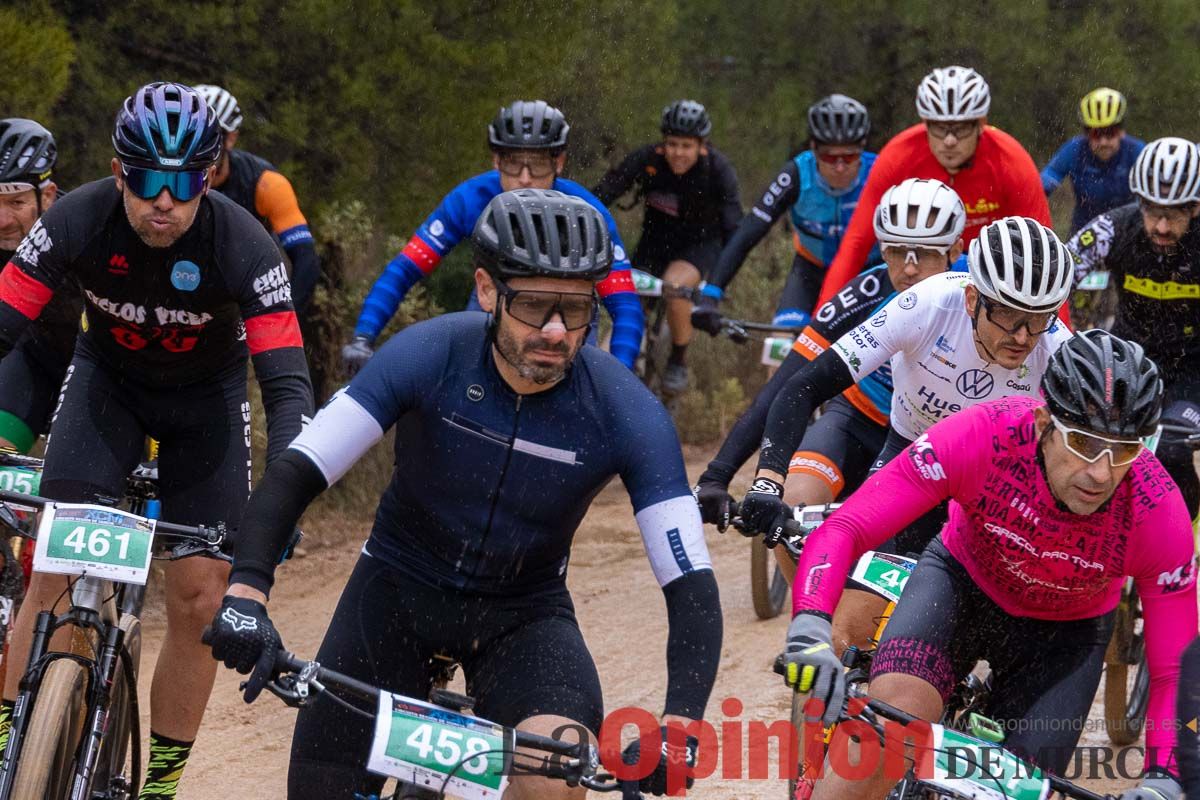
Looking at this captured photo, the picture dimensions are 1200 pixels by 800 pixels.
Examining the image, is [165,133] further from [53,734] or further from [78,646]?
[53,734]

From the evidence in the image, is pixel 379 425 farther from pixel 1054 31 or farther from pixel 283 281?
pixel 1054 31

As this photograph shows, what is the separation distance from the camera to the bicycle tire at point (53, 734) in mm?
4453

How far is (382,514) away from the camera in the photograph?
4.25 metres

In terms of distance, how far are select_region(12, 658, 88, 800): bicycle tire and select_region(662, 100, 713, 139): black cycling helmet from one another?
7.72 meters

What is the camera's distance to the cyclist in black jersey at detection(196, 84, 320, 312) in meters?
8.39

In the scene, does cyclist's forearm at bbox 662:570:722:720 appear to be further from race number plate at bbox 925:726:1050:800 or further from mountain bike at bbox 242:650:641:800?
race number plate at bbox 925:726:1050:800

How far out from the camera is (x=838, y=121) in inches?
389

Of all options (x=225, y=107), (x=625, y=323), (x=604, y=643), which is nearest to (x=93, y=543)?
(x=625, y=323)

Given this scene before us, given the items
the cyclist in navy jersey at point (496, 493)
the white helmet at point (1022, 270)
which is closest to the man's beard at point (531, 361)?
the cyclist in navy jersey at point (496, 493)

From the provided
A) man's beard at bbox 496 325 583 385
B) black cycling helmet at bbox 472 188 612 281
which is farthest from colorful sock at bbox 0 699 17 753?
black cycling helmet at bbox 472 188 612 281

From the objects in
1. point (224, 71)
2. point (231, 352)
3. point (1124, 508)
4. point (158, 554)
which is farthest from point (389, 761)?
point (224, 71)

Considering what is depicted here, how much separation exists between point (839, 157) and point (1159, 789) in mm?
6786

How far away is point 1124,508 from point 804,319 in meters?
6.02

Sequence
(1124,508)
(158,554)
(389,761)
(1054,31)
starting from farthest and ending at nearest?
(1054,31) → (158,554) → (1124,508) → (389,761)
